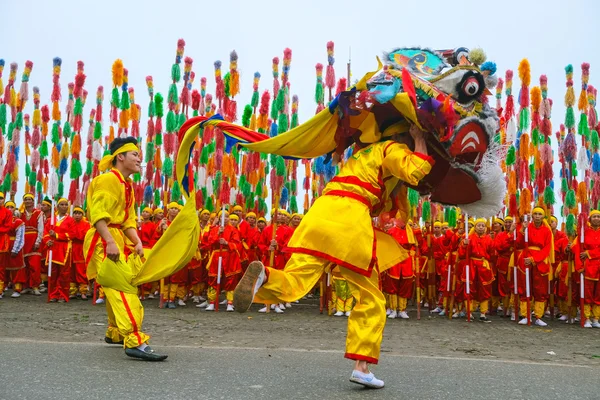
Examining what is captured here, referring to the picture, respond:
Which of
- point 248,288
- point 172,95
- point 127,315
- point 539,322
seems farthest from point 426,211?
point 248,288

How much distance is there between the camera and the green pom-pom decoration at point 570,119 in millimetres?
11348

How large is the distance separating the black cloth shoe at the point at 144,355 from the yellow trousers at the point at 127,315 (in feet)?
0.14

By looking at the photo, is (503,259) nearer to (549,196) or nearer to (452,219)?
(549,196)

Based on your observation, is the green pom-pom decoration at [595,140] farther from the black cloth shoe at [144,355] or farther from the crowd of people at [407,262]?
the black cloth shoe at [144,355]

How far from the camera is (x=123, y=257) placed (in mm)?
5137

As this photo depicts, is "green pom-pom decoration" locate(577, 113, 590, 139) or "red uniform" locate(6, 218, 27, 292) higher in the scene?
"green pom-pom decoration" locate(577, 113, 590, 139)

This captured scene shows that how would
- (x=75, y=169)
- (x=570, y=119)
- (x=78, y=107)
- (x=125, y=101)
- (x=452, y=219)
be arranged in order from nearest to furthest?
1. (x=570, y=119)
2. (x=452, y=219)
3. (x=125, y=101)
4. (x=75, y=169)
5. (x=78, y=107)

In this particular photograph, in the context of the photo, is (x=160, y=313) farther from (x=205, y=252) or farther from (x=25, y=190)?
(x=25, y=190)

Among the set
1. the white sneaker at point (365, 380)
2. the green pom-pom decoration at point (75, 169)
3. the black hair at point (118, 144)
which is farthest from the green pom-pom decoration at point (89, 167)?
the white sneaker at point (365, 380)

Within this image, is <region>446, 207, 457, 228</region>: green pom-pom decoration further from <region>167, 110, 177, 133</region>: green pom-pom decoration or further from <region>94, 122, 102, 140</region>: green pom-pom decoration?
<region>94, 122, 102, 140</region>: green pom-pom decoration

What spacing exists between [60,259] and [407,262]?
6.83 m

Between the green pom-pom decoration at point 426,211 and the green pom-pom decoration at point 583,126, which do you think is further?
the green pom-pom decoration at point 426,211

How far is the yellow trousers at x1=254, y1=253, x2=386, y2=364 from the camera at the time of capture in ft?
12.8

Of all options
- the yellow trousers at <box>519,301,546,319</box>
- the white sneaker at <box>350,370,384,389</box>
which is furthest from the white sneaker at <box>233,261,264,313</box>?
the yellow trousers at <box>519,301,546,319</box>
